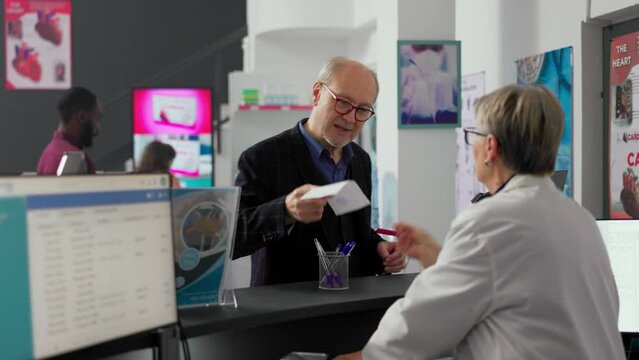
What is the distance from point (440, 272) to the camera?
157 cm

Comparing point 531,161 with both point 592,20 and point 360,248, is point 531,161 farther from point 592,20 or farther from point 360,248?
point 592,20

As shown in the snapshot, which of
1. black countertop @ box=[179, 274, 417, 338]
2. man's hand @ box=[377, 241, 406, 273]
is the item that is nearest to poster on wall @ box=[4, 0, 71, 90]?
man's hand @ box=[377, 241, 406, 273]

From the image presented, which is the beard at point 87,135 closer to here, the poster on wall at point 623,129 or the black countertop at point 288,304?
the black countertop at point 288,304

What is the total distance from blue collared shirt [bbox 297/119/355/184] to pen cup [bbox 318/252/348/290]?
528mm

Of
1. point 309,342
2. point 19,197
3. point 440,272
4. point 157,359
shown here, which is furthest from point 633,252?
point 19,197

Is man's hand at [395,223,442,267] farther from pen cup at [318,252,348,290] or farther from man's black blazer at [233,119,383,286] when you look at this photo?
man's black blazer at [233,119,383,286]

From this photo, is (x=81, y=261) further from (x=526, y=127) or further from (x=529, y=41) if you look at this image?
(x=529, y=41)

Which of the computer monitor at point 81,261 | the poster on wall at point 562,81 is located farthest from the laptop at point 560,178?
the computer monitor at point 81,261

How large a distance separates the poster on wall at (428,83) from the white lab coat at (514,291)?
11.7 feet

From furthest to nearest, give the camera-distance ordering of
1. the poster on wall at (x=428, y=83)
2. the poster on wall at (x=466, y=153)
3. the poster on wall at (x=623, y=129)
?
the poster on wall at (x=428, y=83)
the poster on wall at (x=466, y=153)
the poster on wall at (x=623, y=129)

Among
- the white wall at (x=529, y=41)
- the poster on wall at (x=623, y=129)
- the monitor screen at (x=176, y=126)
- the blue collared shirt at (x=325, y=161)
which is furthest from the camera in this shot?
the monitor screen at (x=176, y=126)

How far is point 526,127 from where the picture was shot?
5.31ft

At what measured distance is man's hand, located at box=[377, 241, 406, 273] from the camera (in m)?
2.37

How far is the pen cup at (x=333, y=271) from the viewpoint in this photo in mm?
2035
